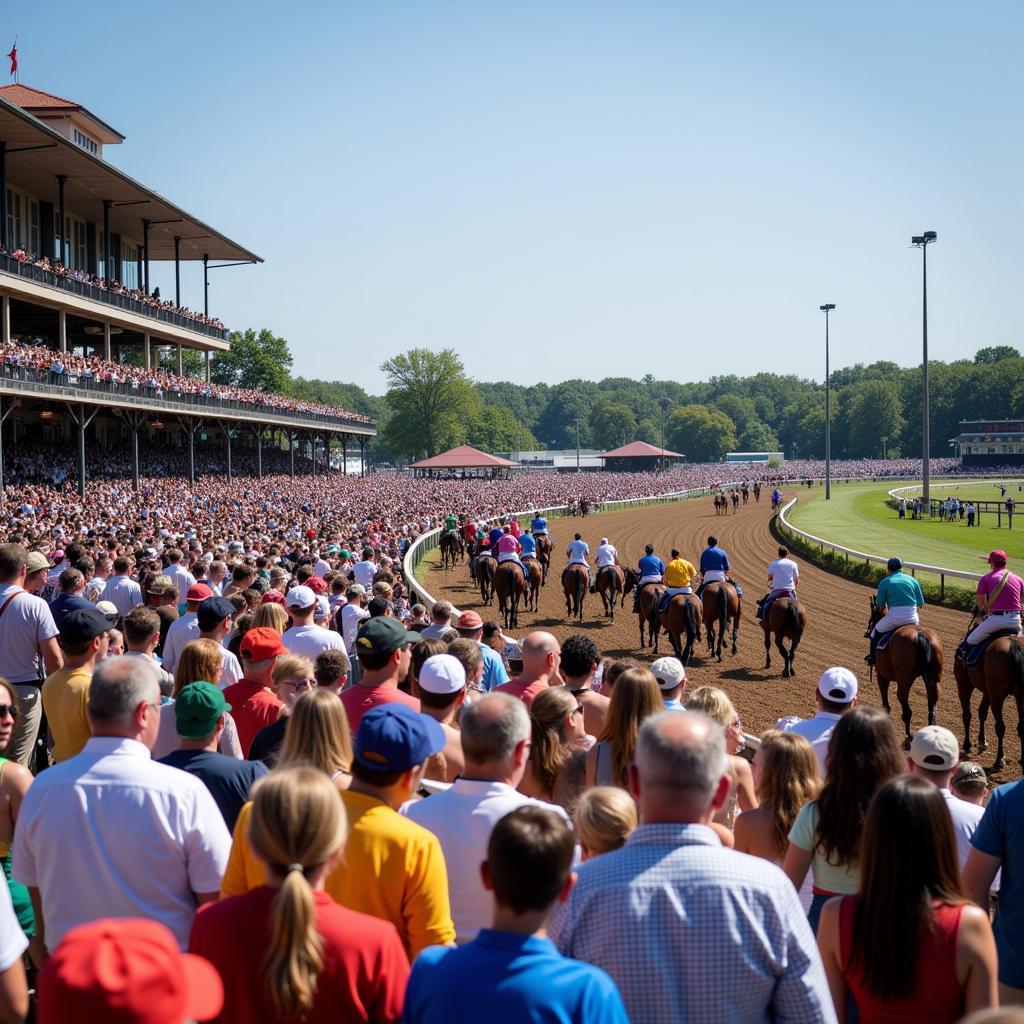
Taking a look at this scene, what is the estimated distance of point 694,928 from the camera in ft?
7.16

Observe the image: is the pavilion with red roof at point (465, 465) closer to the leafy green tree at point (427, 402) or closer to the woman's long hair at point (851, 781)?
the leafy green tree at point (427, 402)

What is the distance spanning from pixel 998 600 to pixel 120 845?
327 inches

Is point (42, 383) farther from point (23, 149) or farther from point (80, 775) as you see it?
point (80, 775)

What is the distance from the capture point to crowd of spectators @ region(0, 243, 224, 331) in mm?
29203

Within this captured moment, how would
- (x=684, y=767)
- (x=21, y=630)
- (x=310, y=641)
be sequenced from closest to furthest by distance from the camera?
(x=684, y=767)
(x=21, y=630)
(x=310, y=641)

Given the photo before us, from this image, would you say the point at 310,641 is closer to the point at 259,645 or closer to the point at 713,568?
the point at 259,645

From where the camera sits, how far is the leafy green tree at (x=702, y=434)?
135750 millimetres

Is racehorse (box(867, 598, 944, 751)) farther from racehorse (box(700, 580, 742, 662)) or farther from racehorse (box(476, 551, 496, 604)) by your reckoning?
racehorse (box(476, 551, 496, 604))

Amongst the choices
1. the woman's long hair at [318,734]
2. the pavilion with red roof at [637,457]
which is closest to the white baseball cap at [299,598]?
the woman's long hair at [318,734]

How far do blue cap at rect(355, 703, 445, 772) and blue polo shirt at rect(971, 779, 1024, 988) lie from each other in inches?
70.3

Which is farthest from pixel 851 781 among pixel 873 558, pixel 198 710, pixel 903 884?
pixel 873 558

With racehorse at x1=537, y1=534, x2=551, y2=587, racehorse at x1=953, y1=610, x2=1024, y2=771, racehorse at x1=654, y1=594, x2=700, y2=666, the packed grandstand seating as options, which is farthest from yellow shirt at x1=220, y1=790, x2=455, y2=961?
the packed grandstand seating

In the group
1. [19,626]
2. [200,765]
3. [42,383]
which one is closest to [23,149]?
[42,383]

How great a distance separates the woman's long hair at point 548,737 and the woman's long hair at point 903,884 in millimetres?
2144
